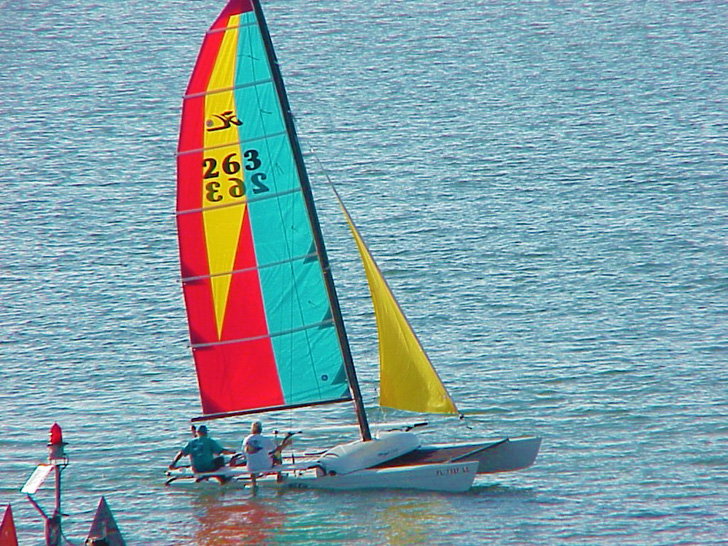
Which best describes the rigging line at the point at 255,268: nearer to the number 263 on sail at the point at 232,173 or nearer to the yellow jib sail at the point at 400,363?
the yellow jib sail at the point at 400,363

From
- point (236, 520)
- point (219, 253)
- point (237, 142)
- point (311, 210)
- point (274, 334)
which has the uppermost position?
point (237, 142)

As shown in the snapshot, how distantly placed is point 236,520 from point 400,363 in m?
4.86

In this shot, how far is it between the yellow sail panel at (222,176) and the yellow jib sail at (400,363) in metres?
2.53

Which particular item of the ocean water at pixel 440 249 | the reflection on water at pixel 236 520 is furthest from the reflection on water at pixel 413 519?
the reflection on water at pixel 236 520

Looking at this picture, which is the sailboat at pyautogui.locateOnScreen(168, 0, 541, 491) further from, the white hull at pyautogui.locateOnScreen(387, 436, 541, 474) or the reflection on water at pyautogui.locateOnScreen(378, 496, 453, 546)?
the reflection on water at pyautogui.locateOnScreen(378, 496, 453, 546)

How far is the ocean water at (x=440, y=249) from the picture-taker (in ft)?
104

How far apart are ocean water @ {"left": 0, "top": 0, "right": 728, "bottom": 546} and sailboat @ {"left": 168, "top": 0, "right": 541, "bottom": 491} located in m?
0.91

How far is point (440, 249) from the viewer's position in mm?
53156

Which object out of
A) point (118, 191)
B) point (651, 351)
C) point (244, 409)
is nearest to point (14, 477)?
point (244, 409)

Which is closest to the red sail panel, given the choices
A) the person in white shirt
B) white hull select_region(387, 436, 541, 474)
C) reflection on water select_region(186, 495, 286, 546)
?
the person in white shirt

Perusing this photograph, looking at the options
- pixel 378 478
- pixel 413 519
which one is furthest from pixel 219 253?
pixel 413 519

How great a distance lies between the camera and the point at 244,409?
31.8 meters

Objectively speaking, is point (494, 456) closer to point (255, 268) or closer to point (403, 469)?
point (403, 469)

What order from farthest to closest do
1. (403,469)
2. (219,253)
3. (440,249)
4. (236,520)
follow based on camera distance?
(440,249)
(219,253)
(236,520)
(403,469)
